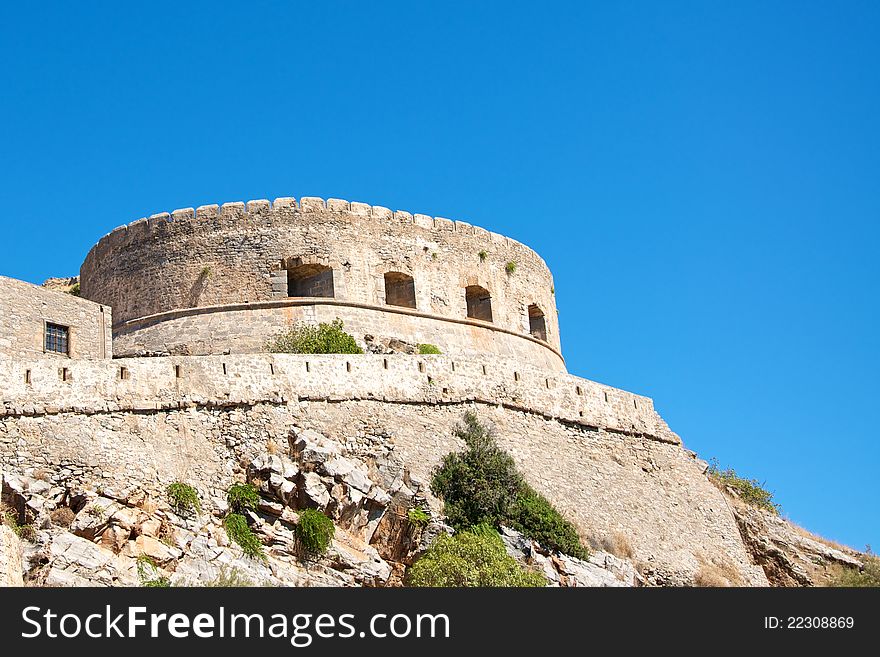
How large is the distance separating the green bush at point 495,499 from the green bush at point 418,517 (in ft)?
1.54

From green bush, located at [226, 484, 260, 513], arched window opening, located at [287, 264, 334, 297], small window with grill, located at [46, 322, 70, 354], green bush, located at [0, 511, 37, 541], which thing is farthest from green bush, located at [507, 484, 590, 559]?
arched window opening, located at [287, 264, 334, 297]

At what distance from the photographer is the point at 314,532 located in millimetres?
22688

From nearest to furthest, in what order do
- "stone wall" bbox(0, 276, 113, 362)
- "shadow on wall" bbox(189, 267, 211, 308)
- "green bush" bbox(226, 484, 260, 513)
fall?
1. "green bush" bbox(226, 484, 260, 513)
2. "stone wall" bbox(0, 276, 113, 362)
3. "shadow on wall" bbox(189, 267, 211, 308)

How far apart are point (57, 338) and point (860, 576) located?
55.6 ft

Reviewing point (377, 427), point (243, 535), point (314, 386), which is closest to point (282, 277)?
point (314, 386)

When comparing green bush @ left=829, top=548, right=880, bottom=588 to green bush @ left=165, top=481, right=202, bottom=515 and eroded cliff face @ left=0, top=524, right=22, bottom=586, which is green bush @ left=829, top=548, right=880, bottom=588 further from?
eroded cliff face @ left=0, top=524, right=22, bottom=586

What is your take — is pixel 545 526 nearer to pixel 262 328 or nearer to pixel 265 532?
pixel 265 532

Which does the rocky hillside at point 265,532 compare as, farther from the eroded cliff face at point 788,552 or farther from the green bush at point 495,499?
the eroded cliff face at point 788,552

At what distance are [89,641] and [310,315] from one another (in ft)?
60.8

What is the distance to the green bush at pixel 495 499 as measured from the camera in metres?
24.8

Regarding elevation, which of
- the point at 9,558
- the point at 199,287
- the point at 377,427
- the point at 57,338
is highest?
the point at 199,287

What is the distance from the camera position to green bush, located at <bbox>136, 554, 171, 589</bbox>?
20.1 metres

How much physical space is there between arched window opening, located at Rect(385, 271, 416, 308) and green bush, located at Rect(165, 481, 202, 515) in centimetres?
1273

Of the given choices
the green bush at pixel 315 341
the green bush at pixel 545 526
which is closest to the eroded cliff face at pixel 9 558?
the green bush at pixel 545 526
